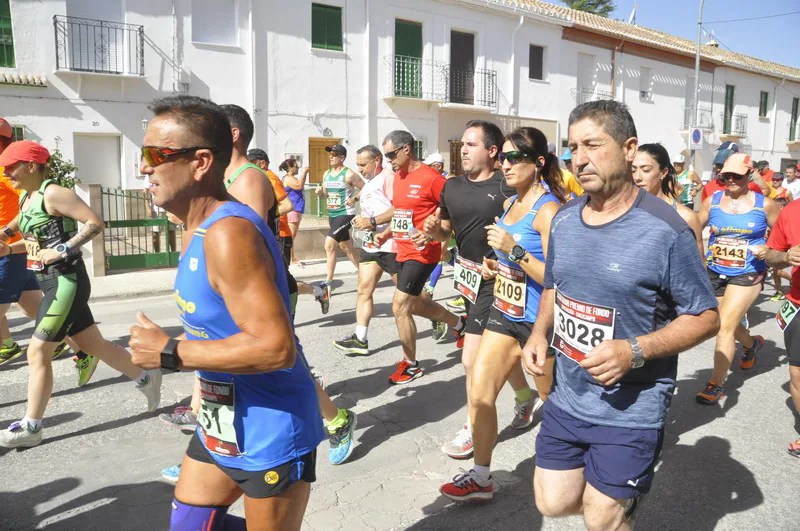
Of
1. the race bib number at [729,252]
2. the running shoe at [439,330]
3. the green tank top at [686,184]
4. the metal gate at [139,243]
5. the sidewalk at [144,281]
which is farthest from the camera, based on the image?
the green tank top at [686,184]

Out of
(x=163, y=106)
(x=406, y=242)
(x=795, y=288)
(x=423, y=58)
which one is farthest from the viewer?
(x=423, y=58)

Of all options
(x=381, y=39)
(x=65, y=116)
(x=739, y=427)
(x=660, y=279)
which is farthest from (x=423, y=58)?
(x=660, y=279)

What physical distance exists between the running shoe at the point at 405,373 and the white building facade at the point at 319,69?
1288 centimetres

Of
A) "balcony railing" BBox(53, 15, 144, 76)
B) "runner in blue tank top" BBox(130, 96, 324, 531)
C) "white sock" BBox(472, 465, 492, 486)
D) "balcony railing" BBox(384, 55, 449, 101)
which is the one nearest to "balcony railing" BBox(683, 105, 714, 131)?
"balcony railing" BBox(384, 55, 449, 101)

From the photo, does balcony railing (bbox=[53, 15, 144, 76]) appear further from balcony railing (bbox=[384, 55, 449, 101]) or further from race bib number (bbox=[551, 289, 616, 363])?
race bib number (bbox=[551, 289, 616, 363])

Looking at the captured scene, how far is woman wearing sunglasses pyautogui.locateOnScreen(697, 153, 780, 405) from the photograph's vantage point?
17.5ft

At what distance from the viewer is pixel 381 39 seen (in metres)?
20.2

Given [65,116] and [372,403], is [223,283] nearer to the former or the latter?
[372,403]

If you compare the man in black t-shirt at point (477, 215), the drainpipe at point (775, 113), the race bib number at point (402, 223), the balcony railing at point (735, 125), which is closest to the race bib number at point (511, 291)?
the man in black t-shirt at point (477, 215)

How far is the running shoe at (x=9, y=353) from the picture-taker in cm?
615

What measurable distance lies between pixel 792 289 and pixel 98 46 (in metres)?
15.9

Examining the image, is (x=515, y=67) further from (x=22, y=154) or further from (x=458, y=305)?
(x=22, y=154)

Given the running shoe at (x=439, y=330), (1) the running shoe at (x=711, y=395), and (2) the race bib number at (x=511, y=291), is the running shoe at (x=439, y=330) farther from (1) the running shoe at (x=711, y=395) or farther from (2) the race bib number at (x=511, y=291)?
(2) the race bib number at (x=511, y=291)

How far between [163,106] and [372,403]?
11.4 ft
